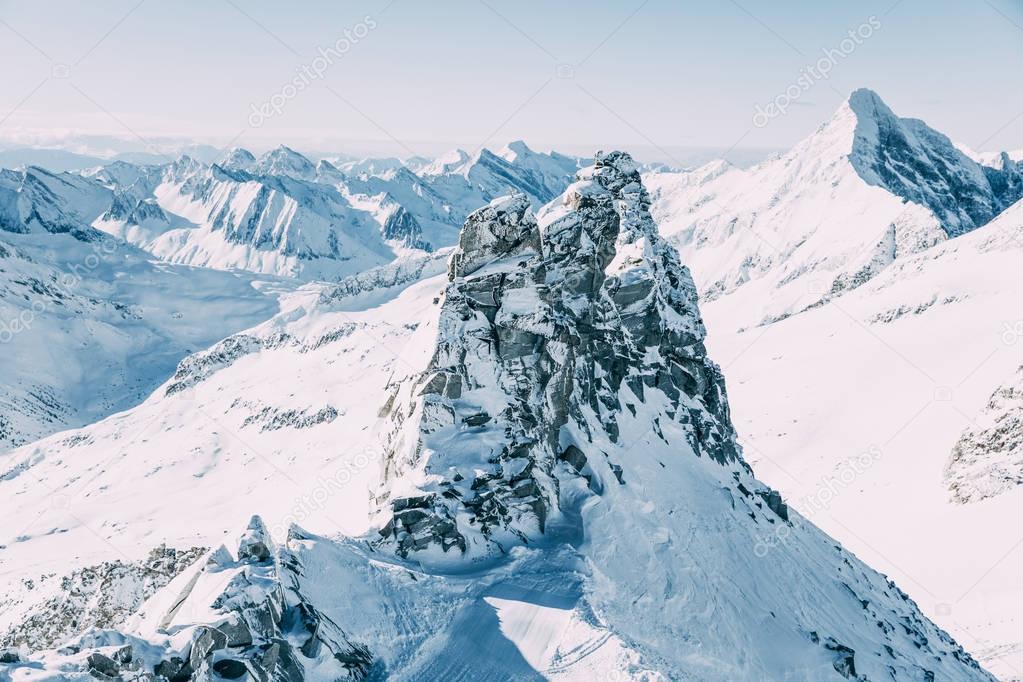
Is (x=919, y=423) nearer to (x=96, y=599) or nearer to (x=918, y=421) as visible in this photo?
(x=918, y=421)

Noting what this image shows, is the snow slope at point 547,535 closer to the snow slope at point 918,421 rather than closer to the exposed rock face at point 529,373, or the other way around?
the exposed rock face at point 529,373

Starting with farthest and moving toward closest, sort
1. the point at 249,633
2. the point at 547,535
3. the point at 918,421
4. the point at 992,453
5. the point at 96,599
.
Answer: the point at 918,421
the point at 992,453
the point at 96,599
the point at 547,535
the point at 249,633

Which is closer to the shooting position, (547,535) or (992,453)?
(547,535)

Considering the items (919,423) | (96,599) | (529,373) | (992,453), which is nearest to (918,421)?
(919,423)

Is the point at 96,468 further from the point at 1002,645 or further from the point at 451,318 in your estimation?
the point at 1002,645

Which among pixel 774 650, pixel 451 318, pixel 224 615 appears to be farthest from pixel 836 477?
pixel 224 615

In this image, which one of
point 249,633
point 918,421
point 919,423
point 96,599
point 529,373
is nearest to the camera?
point 249,633

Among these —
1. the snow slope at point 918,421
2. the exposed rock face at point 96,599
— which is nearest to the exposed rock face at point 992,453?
the snow slope at point 918,421

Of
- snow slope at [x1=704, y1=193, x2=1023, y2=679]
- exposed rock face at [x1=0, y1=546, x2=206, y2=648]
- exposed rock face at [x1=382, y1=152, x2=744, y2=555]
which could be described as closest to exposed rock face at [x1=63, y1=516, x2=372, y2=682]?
exposed rock face at [x1=382, y1=152, x2=744, y2=555]
